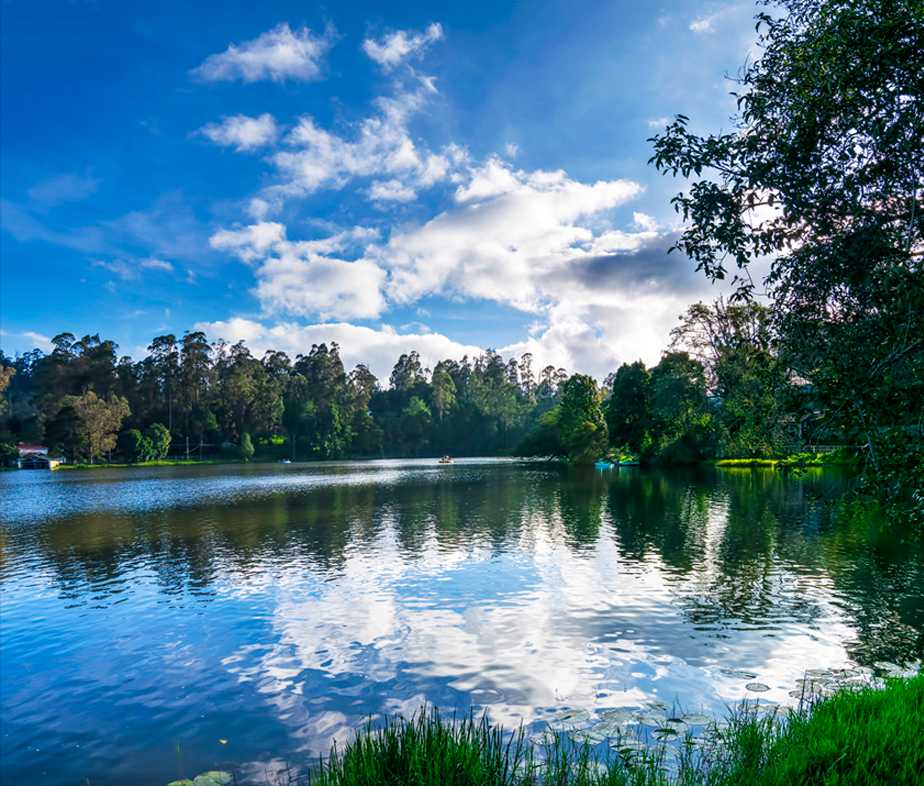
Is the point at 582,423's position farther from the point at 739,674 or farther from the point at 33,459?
the point at 33,459

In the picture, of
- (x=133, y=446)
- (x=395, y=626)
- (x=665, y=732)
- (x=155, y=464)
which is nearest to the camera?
(x=665, y=732)

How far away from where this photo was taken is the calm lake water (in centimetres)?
1140

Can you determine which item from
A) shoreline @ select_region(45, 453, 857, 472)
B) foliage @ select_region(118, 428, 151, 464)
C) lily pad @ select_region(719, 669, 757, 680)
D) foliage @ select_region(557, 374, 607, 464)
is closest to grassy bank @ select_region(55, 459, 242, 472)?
shoreline @ select_region(45, 453, 857, 472)

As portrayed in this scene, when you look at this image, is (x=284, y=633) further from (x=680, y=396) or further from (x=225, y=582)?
(x=680, y=396)

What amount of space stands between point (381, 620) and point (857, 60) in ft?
54.6

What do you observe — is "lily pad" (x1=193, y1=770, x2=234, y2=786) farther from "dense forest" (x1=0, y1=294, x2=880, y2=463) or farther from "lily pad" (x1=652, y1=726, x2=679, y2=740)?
"dense forest" (x1=0, y1=294, x2=880, y2=463)

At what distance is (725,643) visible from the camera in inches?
594

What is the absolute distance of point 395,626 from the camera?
17.2 metres

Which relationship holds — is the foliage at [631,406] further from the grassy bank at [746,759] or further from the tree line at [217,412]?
the grassy bank at [746,759]

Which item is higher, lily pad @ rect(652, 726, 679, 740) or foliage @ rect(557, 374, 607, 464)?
foliage @ rect(557, 374, 607, 464)

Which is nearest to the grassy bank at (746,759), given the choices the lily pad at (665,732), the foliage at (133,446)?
the lily pad at (665,732)

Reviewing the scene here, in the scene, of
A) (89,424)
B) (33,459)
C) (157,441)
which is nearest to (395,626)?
(89,424)

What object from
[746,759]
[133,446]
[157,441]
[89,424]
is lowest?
[746,759]

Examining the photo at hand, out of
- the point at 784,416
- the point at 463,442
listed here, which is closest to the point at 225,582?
the point at 784,416
